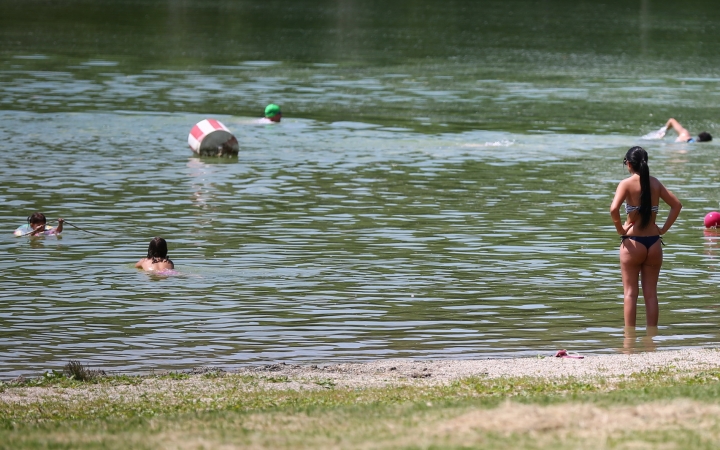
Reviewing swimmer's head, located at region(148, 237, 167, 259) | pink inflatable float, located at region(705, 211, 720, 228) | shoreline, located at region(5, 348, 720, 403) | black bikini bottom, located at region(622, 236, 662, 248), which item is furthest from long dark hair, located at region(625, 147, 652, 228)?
pink inflatable float, located at region(705, 211, 720, 228)

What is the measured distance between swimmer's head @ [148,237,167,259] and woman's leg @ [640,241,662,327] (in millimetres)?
6428

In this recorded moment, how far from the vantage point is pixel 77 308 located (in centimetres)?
Answer: 1578

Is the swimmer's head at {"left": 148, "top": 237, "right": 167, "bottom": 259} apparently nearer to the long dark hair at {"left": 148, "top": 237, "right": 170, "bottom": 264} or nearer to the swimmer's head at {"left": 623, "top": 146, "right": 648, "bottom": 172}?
the long dark hair at {"left": 148, "top": 237, "right": 170, "bottom": 264}

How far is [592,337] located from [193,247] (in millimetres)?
7417

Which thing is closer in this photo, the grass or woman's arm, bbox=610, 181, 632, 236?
the grass

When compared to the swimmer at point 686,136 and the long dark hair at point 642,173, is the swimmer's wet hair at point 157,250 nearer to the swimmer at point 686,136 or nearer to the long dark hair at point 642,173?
the long dark hair at point 642,173

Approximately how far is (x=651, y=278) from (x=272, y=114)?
852 inches

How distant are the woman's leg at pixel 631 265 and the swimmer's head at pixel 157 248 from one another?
6.30 meters

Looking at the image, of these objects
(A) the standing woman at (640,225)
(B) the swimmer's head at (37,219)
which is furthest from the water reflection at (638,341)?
(B) the swimmer's head at (37,219)

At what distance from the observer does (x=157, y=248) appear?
689 inches

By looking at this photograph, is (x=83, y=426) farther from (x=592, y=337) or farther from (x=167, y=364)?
(x=592, y=337)

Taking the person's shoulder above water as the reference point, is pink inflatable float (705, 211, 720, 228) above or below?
below

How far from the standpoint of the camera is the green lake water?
14.7 metres

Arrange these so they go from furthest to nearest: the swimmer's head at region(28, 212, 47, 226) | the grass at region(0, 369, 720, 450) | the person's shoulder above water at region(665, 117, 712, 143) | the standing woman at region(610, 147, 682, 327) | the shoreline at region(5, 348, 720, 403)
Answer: the person's shoulder above water at region(665, 117, 712, 143) → the swimmer's head at region(28, 212, 47, 226) → the standing woman at region(610, 147, 682, 327) → the shoreline at region(5, 348, 720, 403) → the grass at region(0, 369, 720, 450)
